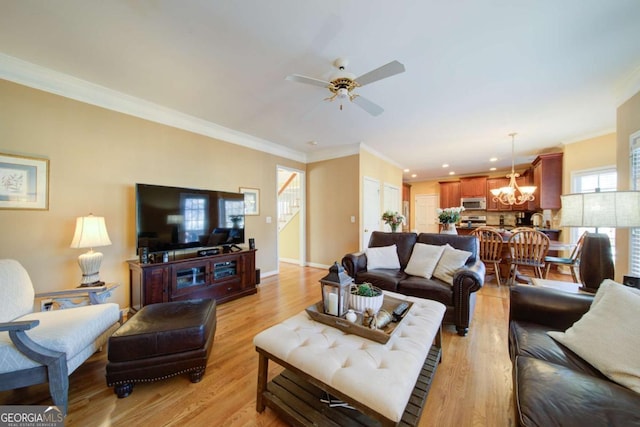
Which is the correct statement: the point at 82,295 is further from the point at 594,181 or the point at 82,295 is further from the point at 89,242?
the point at 594,181

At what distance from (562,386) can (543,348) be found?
416mm

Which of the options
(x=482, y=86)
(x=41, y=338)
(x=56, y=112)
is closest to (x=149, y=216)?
(x=56, y=112)

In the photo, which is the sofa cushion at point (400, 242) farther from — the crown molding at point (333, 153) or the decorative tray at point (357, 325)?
the crown molding at point (333, 153)

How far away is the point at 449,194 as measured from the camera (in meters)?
7.49

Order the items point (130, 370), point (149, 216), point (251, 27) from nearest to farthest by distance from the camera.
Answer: point (130, 370) < point (251, 27) < point (149, 216)

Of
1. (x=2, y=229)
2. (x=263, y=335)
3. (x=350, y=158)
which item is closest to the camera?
(x=263, y=335)

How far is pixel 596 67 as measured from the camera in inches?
85.3

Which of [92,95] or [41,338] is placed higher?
[92,95]

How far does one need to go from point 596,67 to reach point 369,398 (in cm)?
358

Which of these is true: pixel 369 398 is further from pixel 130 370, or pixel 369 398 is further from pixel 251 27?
pixel 251 27

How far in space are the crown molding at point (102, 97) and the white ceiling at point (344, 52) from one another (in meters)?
0.09

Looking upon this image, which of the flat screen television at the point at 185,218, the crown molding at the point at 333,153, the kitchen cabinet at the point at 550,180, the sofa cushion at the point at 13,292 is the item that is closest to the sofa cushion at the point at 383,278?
the flat screen television at the point at 185,218

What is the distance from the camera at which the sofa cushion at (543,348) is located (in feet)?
3.74

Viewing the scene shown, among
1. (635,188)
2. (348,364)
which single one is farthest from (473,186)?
(348,364)
